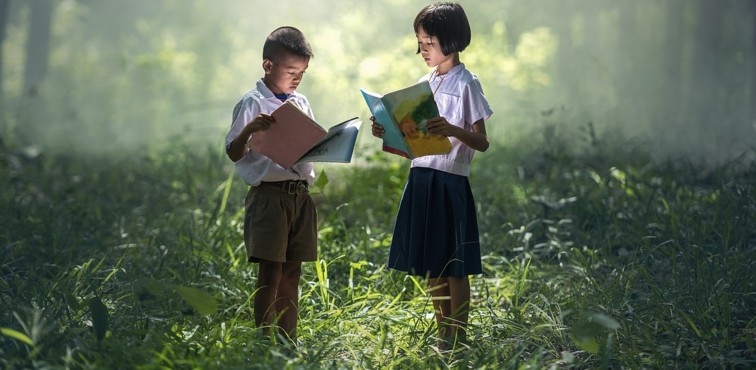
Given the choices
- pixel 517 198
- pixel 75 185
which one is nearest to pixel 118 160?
pixel 75 185

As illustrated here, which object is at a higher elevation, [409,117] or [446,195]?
[409,117]

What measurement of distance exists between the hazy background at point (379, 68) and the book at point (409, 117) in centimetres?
303

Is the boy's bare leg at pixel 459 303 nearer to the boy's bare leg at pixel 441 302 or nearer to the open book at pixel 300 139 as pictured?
the boy's bare leg at pixel 441 302

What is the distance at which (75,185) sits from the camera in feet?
23.2

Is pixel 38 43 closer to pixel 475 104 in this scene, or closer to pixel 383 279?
pixel 383 279

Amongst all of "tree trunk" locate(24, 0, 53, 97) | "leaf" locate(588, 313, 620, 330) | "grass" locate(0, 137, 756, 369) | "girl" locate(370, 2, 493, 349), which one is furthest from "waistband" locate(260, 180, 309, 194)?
"tree trunk" locate(24, 0, 53, 97)

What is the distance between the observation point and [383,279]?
14.3 feet

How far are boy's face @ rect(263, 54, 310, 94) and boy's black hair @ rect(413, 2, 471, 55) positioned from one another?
48cm

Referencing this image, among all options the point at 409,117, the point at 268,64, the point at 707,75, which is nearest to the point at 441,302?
the point at 409,117

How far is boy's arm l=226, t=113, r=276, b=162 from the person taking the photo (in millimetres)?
3342

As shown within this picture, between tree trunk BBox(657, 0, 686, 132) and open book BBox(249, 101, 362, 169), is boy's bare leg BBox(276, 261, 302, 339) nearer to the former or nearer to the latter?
open book BBox(249, 101, 362, 169)

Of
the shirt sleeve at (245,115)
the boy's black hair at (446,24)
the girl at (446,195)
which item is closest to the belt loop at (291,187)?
the shirt sleeve at (245,115)

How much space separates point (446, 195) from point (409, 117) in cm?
46

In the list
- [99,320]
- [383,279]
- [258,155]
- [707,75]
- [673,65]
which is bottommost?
[383,279]
